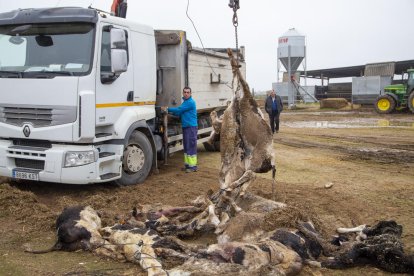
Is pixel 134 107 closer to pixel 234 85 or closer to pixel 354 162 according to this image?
pixel 234 85

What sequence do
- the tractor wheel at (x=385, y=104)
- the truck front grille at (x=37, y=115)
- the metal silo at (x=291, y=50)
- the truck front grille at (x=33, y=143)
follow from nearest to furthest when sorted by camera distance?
the truck front grille at (x=37, y=115) → the truck front grille at (x=33, y=143) → the tractor wheel at (x=385, y=104) → the metal silo at (x=291, y=50)

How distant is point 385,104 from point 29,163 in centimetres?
2312

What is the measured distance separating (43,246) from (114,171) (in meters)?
2.30

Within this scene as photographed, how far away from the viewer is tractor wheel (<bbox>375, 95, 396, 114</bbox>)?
25170mm

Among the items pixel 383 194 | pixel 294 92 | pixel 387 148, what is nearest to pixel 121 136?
pixel 383 194

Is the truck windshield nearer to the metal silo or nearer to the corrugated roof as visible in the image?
the metal silo

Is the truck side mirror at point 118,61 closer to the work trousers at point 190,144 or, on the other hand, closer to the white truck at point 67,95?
the white truck at point 67,95

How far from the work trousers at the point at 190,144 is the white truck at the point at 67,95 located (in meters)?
1.65

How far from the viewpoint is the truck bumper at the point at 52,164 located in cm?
670

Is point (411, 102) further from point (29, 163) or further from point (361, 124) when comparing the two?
point (29, 163)

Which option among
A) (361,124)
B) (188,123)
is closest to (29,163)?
(188,123)

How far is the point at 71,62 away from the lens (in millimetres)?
6793

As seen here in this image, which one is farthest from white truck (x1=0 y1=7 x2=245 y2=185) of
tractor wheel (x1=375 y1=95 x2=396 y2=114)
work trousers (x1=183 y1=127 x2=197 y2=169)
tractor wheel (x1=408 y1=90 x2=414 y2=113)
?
tractor wheel (x1=375 y1=95 x2=396 y2=114)

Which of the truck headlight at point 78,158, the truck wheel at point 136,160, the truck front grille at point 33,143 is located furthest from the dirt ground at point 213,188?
the truck front grille at point 33,143
